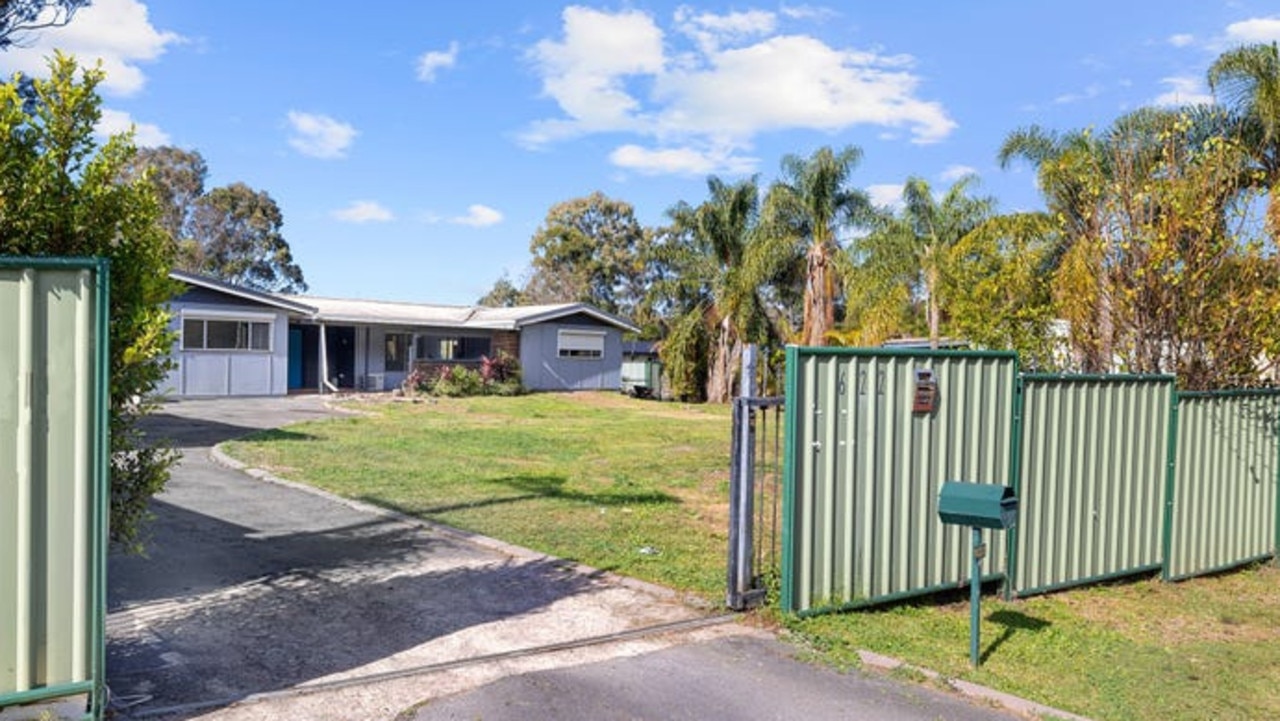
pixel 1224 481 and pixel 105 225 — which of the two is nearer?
pixel 105 225

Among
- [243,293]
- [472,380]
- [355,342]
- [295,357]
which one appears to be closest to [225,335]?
[243,293]

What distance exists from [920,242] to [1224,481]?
25163mm

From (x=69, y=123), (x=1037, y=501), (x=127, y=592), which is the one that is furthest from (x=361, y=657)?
(x=1037, y=501)

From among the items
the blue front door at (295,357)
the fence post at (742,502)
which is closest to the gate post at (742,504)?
the fence post at (742,502)

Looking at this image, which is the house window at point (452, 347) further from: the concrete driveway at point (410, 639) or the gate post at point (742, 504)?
the gate post at point (742, 504)

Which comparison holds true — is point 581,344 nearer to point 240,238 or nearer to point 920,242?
point 920,242

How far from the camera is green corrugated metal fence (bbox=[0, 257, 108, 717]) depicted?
3664 millimetres

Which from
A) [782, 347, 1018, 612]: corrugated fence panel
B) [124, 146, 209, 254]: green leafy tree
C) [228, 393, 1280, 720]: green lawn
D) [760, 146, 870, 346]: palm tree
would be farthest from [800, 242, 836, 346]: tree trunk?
[124, 146, 209, 254]: green leafy tree

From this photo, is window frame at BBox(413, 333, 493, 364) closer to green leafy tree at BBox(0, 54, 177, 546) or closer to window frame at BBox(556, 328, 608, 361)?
window frame at BBox(556, 328, 608, 361)

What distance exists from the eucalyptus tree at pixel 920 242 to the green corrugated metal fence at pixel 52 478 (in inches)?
874

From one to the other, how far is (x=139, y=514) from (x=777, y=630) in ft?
12.4

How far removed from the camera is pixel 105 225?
4.58m

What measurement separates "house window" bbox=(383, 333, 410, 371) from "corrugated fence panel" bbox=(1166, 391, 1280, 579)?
28074mm

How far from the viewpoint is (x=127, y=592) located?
20.4ft
